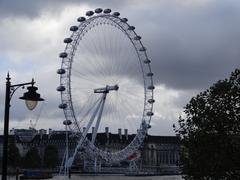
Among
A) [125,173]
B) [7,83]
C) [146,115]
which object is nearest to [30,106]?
[7,83]

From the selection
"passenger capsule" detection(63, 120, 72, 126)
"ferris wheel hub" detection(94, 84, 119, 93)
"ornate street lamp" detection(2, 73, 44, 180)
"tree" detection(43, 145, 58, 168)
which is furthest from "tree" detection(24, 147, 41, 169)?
"ornate street lamp" detection(2, 73, 44, 180)

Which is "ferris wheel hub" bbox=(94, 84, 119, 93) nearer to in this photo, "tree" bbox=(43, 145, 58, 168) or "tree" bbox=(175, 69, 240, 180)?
"tree" bbox=(175, 69, 240, 180)

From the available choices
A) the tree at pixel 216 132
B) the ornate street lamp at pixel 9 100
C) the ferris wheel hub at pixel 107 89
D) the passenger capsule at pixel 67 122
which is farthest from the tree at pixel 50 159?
the ornate street lamp at pixel 9 100

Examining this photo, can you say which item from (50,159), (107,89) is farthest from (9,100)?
(50,159)

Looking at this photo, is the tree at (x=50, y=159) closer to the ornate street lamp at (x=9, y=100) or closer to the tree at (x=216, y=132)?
the tree at (x=216, y=132)

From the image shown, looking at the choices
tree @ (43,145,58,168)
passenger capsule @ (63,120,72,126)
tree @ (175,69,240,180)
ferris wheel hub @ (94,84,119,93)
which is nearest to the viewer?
tree @ (175,69,240,180)

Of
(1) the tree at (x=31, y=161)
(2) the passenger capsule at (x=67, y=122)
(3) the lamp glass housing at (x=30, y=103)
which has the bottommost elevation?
(1) the tree at (x=31, y=161)

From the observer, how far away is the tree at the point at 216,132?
562 inches

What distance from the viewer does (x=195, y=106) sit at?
50.9ft

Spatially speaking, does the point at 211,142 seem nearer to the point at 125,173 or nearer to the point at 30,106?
the point at 30,106

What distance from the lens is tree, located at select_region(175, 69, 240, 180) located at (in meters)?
14.3

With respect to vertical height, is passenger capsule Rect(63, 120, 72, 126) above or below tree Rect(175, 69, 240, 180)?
above

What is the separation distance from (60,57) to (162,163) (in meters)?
134

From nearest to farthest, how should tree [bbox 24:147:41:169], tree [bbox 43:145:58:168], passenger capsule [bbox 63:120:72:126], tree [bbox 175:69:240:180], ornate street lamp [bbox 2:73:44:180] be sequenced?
ornate street lamp [bbox 2:73:44:180], tree [bbox 175:69:240:180], passenger capsule [bbox 63:120:72:126], tree [bbox 24:147:41:169], tree [bbox 43:145:58:168]
